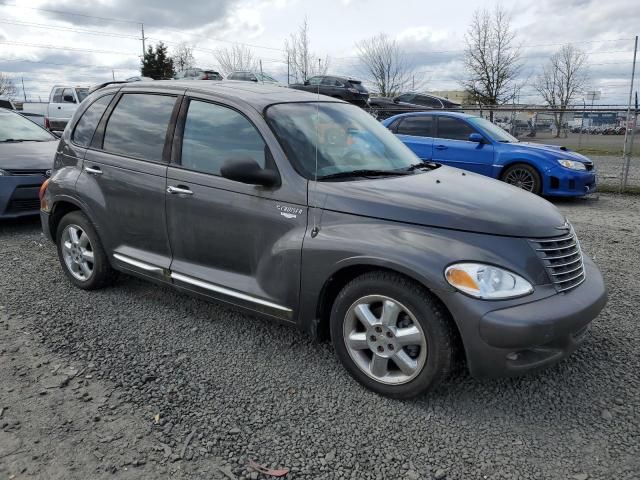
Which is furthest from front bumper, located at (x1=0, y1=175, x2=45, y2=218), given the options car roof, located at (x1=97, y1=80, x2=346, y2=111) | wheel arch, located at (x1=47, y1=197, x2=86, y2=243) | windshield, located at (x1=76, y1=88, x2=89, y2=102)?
windshield, located at (x1=76, y1=88, x2=89, y2=102)

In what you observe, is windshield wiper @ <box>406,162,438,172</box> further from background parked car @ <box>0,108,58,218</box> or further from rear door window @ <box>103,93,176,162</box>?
background parked car @ <box>0,108,58,218</box>

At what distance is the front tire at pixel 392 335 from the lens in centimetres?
278

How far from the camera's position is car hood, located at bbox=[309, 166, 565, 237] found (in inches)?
113

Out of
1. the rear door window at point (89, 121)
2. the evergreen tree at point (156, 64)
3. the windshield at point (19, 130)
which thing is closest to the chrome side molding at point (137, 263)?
the rear door window at point (89, 121)

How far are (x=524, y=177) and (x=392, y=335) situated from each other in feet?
24.2

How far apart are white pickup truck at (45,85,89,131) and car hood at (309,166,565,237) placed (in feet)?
59.5

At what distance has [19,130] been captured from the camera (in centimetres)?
784

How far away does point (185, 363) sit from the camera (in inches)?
136

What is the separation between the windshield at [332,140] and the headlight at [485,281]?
1080 mm

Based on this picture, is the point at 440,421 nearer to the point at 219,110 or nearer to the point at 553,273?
the point at 553,273

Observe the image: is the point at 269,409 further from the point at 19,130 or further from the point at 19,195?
the point at 19,130

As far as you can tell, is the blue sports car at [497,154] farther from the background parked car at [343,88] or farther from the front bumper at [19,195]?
the background parked car at [343,88]

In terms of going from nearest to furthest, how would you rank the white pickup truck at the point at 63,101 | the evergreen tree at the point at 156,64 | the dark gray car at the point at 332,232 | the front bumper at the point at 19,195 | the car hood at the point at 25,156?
the dark gray car at the point at 332,232 → the front bumper at the point at 19,195 → the car hood at the point at 25,156 → the white pickup truck at the point at 63,101 → the evergreen tree at the point at 156,64

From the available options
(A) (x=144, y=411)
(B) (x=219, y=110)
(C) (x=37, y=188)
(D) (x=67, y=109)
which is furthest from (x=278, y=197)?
(D) (x=67, y=109)
